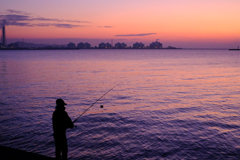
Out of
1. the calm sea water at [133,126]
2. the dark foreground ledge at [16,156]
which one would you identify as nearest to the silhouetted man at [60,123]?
the dark foreground ledge at [16,156]

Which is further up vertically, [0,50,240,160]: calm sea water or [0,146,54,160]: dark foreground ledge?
[0,146,54,160]: dark foreground ledge

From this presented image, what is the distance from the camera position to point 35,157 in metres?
5.99

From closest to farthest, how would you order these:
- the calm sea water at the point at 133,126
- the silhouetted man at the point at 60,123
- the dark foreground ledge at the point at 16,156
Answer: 1. the silhouetted man at the point at 60,123
2. the dark foreground ledge at the point at 16,156
3. the calm sea water at the point at 133,126

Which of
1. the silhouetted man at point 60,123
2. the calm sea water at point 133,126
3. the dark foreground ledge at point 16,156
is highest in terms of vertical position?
the silhouetted man at point 60,123

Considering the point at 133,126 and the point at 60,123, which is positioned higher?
the point at 60,123

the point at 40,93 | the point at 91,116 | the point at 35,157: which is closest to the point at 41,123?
the point at 91,116

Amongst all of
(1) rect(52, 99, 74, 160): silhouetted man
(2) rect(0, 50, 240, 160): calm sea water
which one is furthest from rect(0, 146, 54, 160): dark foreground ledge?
(2) rect(0, 50, 240, 160): calm sea water

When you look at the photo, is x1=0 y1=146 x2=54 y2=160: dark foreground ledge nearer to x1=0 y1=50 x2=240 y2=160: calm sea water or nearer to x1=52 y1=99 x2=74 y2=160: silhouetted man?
x1=52 y1=99 x2=74 y2=160: silhouetted man

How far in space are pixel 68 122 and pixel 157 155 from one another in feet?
12.4

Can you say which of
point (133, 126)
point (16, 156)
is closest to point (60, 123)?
point (16, 156)

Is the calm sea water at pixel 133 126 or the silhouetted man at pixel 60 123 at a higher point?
the silhouetted man at pixel 60 123

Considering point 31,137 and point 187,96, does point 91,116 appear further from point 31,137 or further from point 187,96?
point 187,96

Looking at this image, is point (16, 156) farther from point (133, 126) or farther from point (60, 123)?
point (133, 126)

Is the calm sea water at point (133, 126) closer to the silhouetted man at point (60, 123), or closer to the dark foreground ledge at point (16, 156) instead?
the dark foreground ledge at point (16, 156)
